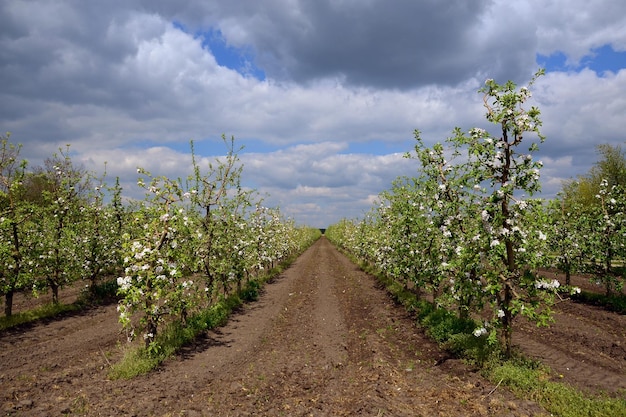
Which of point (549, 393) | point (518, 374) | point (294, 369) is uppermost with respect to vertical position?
point (518, 374)

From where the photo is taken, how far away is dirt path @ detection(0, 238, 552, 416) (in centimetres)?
942

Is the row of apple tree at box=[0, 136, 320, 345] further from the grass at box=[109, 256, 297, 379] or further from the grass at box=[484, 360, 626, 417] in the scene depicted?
the grass at box=[484, 360, 626, 417]

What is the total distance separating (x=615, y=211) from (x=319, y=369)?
20152 mm

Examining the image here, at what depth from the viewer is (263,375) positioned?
11.6 metres

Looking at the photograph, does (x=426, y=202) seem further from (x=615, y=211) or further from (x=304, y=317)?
(x=615, y=211)

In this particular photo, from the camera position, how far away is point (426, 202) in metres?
16.0

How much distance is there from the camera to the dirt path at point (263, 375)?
30.9 ft

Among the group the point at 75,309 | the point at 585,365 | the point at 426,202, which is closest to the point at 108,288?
the point at 75,309

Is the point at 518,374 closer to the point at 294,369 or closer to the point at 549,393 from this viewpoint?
the point at 549,393

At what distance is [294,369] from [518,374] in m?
6.23

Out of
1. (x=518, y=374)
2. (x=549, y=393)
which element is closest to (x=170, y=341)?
(x=518, y=374)

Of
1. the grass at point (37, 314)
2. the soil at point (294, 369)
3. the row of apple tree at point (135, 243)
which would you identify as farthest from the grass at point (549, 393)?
the grass at point (37, 314)

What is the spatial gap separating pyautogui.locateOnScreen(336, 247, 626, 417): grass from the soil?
370 millimetres

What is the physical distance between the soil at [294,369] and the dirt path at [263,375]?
0.04 metres
